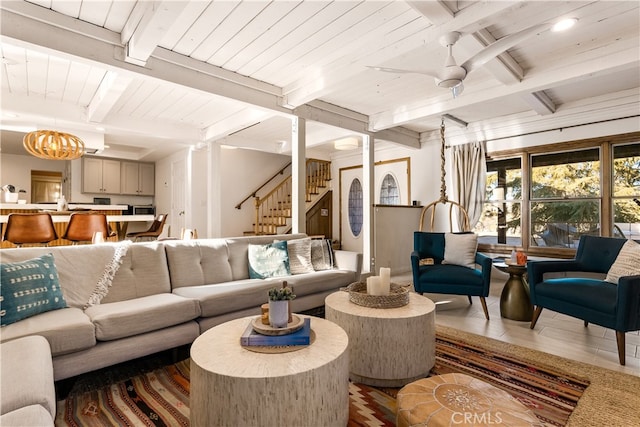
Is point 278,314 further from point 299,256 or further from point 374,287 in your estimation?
point 299,256

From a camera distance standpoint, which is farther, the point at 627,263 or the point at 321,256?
the point at 321,256

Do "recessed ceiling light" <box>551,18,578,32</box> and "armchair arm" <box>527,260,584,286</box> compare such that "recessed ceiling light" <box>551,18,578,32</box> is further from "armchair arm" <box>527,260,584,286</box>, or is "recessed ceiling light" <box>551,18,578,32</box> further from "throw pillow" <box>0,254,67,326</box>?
"throw pillow" <box>0,254,67,326</box>

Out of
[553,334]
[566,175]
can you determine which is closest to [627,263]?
[553,334]

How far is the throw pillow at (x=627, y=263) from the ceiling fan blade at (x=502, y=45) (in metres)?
1.95

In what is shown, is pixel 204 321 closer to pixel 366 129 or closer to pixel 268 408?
pixel 268 408

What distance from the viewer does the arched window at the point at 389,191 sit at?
22.2 ft

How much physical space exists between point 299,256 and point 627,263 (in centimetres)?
286

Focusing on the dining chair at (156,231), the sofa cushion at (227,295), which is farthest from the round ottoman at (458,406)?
the dining chair at (156,231)

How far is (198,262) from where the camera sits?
3.01 metres

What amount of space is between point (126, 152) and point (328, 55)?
22.9 ft

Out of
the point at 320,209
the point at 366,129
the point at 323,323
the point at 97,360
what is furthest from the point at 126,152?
the point at 323,323

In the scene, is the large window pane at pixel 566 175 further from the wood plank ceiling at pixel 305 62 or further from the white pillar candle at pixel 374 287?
the white pillar candle at pixel 374 287

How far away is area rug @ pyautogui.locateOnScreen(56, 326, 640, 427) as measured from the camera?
171cm

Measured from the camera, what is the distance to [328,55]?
323cm
